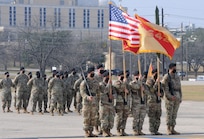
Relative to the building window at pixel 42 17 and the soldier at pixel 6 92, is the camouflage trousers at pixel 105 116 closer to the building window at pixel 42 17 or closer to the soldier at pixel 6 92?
the soldier at pixel 6 92

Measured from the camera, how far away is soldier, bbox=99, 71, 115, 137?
60.2ft

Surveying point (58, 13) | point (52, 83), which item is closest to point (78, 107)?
point (52, 83)

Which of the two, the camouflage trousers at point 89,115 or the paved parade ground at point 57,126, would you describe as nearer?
the camouflage trousers at point 89,115

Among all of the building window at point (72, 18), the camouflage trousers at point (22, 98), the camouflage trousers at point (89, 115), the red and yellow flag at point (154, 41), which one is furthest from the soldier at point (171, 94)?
the building window at point (72, 18)

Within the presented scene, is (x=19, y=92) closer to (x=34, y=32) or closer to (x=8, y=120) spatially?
(x=8, y=120)

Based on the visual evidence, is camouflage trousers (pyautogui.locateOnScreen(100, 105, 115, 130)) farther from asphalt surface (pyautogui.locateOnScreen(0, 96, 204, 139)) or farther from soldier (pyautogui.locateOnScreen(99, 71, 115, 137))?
asphalt surface (pyautogui.locateOnScreen(0, 96, 204, 139))

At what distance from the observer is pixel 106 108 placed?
60.2ft

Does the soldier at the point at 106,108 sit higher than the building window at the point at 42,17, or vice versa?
the building window at the point at 42,17

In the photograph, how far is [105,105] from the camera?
18.4 meters

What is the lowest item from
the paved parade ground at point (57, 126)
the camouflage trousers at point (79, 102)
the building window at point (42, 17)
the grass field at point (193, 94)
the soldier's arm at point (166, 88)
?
the grass field at point (193, 94)

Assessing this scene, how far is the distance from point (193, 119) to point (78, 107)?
4.41 m

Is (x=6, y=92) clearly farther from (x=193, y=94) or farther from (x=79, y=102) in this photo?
(x=193, y=94)

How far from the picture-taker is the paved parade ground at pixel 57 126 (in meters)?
18.9

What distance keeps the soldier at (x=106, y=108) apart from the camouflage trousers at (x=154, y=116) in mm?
1362
